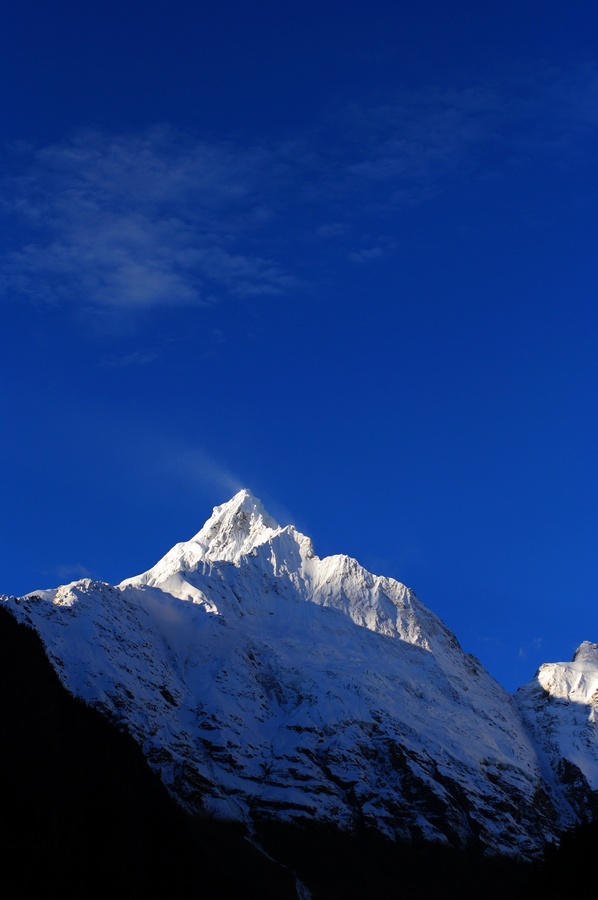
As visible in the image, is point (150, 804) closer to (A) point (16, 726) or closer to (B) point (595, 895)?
(A) point (16, 726)

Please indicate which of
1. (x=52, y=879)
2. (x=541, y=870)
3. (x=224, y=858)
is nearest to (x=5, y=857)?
(x=52, y=879)

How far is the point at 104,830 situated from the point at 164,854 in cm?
1296

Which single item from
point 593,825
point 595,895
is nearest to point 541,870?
point 593,825

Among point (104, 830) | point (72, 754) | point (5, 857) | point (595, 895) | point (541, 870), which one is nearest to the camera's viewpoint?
point (595, 895)

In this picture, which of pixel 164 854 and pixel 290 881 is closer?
pixel 164 854

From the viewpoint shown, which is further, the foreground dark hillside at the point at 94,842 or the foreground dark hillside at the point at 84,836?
the foreground dark hillside at the point at 84,836

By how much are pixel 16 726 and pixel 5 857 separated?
36.8 meters

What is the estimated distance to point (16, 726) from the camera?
187 metres

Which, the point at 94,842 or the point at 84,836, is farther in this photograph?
the point at 94,842

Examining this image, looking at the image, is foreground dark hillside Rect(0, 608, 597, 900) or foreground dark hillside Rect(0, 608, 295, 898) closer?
foreground dark hillside Rect(0, 608, 597, 900)

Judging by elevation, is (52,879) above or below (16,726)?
below

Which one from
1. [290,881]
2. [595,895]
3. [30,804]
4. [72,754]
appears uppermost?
[72,754]

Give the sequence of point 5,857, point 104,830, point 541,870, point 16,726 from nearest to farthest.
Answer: point 5,857 < point 541,870 < point 104,830 < point 16,726

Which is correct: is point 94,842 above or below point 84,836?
below
